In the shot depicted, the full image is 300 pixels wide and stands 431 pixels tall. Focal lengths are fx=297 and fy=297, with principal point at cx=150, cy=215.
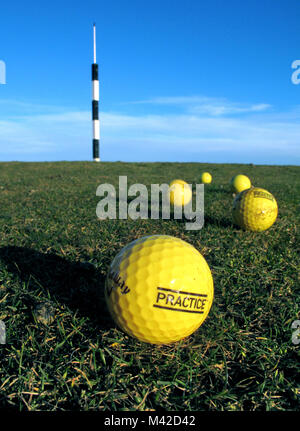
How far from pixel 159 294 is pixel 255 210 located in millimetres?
2604

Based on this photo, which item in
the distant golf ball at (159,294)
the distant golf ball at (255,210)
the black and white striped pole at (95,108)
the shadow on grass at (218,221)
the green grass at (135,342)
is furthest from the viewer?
the black and white striped pole at (95,108)

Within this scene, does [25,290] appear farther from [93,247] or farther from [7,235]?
[7,235]

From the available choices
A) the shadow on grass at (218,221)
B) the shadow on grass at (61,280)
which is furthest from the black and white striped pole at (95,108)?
the shadow on grass at (61,280)

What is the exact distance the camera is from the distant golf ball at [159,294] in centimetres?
188

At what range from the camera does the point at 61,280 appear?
271 centimetres

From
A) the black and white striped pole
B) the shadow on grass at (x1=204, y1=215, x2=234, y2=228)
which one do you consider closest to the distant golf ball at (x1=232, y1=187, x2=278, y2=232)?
the shadow on grass at (x1=204, y1=215, x2=234, y2=228)

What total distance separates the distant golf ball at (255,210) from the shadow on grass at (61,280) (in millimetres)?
2278

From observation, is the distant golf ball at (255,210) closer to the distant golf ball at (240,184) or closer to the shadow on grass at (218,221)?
the shadow on grass at (218,221)

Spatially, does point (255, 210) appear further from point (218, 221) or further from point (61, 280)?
point (61, 280)

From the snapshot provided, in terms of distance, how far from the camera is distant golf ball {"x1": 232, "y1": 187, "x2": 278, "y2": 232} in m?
4.03

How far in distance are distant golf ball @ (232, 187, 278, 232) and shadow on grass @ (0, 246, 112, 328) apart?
7.47ft

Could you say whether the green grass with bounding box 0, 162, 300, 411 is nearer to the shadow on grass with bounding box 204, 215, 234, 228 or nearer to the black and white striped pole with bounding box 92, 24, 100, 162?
the shadow on grass with bounding box 204, 215, 234, 228

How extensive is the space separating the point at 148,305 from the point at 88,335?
505 mm

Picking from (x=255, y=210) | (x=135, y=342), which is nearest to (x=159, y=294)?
(x=135, y=342)
